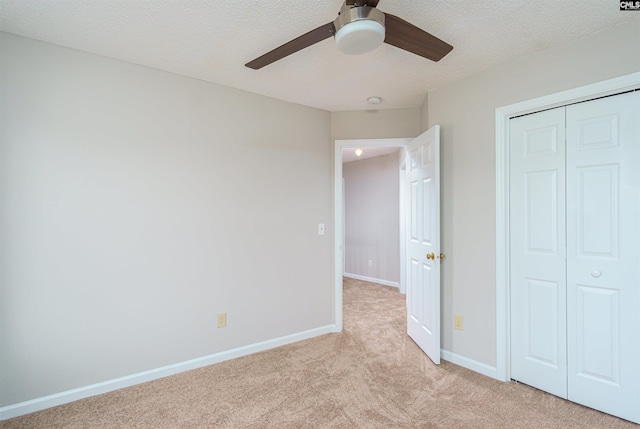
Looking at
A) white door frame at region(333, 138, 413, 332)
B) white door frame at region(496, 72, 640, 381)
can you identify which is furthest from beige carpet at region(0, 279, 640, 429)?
white door frame at region(333, 138, 413, 332)

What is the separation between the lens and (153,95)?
2492 mm

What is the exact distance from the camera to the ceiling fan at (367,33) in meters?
1.39

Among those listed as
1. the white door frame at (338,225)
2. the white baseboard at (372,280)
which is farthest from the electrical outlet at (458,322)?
the white baseboard at (372,280)

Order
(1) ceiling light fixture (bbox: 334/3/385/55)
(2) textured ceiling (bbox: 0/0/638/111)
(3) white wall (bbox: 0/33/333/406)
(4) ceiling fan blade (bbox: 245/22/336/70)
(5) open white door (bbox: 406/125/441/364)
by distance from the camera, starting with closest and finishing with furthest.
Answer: (1) ceiling light fixture (bbox: 334/3/385/55)
(4) ceiling fan blade (bbox: 245/22/336/70)
(2) textured ceiling (bbox: 0/0/638/111)
(3) white wall (bbox: 0/33/333/406)
(5) open white door (bbox: 406/125/441/364)

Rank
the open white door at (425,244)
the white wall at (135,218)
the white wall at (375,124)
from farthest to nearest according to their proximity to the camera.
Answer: the white wall at (375,124), the open white door at (425,244), the white wall at (135,218)

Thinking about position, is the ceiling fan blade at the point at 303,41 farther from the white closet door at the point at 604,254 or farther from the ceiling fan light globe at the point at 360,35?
the white closet door at the point at 604,254

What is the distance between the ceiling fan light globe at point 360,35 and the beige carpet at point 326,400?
2.11m

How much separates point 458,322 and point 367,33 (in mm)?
2376

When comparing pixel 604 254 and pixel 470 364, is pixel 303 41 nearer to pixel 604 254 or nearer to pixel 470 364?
pixel 604 254

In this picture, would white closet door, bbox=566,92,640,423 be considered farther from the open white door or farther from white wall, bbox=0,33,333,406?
white wall, bbox=0,33,333,406

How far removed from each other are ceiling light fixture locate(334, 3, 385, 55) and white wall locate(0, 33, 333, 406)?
65.4 inches

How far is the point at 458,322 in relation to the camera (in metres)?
2.74

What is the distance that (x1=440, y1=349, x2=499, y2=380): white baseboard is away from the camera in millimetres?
2498

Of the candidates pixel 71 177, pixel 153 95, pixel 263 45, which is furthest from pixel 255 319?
pixel 263 45
